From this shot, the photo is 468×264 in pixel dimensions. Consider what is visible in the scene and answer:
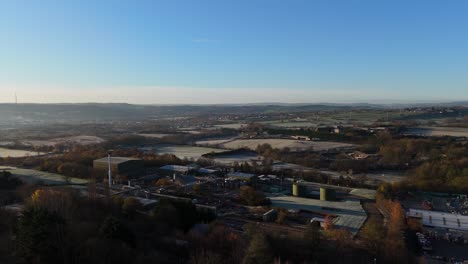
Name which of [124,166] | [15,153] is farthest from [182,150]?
[15,153]

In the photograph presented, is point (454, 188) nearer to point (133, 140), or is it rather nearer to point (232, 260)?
point (232, 260)

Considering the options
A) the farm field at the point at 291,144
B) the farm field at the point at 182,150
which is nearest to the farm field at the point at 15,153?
the farm field at the point at 182,150

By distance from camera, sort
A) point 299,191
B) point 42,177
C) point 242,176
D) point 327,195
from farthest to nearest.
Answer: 1. point 242,176
2. point 42,177
3. point 299,191
4. point 327,195

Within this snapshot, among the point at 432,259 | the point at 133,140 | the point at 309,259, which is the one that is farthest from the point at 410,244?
the point at 133,140

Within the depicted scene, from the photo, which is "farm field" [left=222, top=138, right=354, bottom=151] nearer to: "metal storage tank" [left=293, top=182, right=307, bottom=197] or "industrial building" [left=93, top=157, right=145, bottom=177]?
"industrial building" [left=93, top=157, right=145, bottom=177]

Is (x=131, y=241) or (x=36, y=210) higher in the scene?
(x=36, y=210)

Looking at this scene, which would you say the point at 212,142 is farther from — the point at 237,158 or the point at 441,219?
the point at 441,219

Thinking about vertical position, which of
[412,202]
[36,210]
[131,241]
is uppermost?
[36,210]
